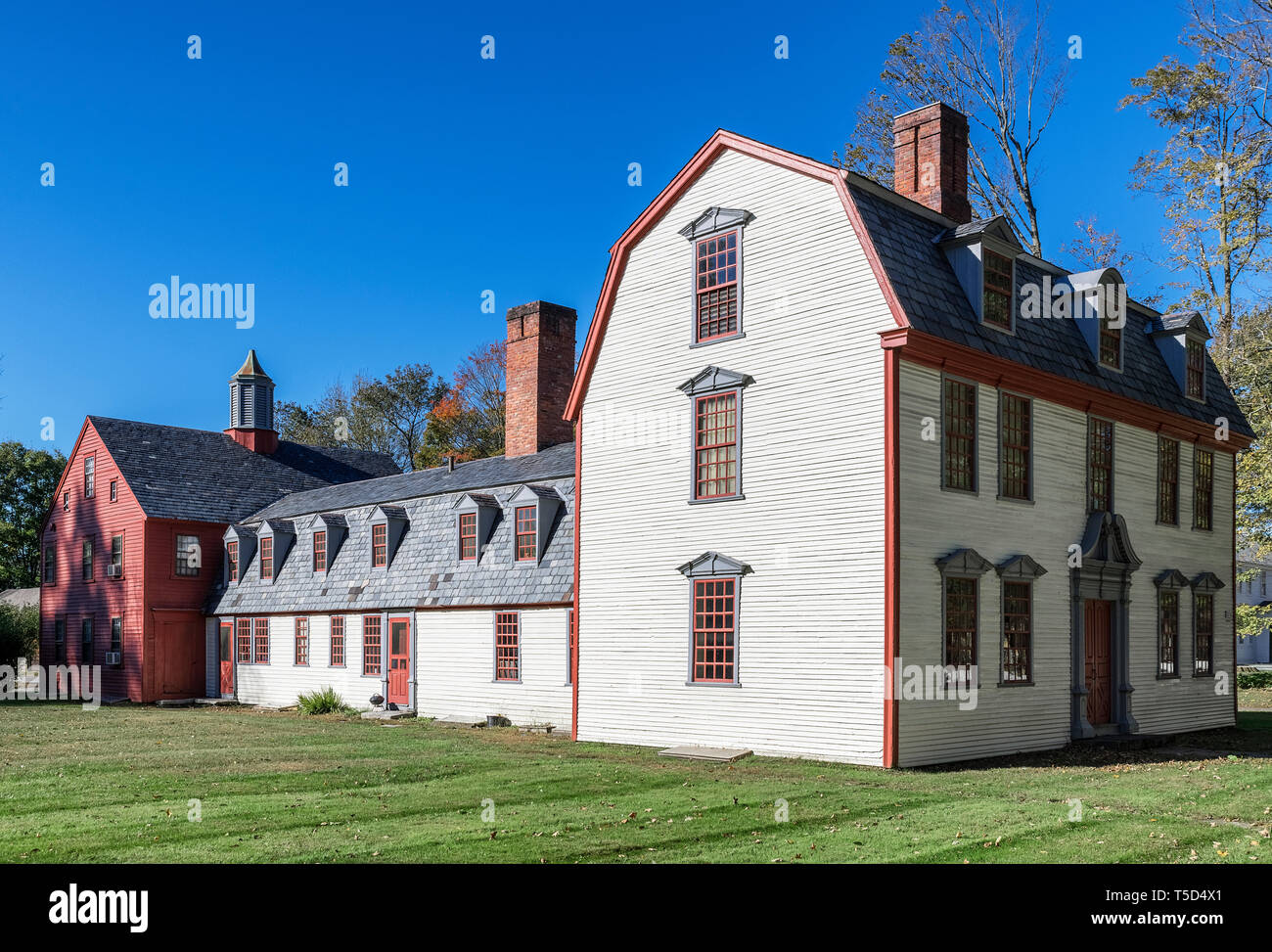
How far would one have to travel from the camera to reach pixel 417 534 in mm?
30031

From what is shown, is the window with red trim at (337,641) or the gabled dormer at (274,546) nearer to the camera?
the window with red trim at (337,641)

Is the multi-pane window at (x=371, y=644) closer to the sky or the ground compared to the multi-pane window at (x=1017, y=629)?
closer to the ground

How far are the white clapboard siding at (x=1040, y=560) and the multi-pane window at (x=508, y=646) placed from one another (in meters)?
10.5

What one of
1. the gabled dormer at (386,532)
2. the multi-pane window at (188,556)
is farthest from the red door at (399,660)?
the multi-pane window at (188,556)

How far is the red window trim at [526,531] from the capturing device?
26.0m

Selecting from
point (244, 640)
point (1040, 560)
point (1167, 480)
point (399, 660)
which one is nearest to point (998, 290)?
point (1040, 560)

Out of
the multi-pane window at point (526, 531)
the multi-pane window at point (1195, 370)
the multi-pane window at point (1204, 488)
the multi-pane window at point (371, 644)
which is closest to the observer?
the multi-pane window at point (1204, 488)

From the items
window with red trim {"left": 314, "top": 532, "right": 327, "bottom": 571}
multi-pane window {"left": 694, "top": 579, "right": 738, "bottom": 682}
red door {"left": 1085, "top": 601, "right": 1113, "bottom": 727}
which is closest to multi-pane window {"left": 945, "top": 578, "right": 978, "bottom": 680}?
multi-pane window {"left": 694, "top": 579, "right": 738, "bottom": 682}

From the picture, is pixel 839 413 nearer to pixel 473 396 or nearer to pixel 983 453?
pixel 983 453

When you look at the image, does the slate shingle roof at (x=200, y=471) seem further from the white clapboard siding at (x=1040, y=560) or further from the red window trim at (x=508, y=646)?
the white clapboard siding at (x=1040, y=560)

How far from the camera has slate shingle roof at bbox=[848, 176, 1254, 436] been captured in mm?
17969

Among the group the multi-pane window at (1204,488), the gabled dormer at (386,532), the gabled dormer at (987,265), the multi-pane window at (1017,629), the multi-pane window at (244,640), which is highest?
the gabled dormer at (987,265)

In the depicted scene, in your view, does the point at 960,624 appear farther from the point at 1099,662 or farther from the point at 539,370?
the point at 539,370

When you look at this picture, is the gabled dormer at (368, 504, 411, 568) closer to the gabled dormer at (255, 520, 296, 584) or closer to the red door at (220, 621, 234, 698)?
the gabled dormer at (255, 520, 296, 584)
